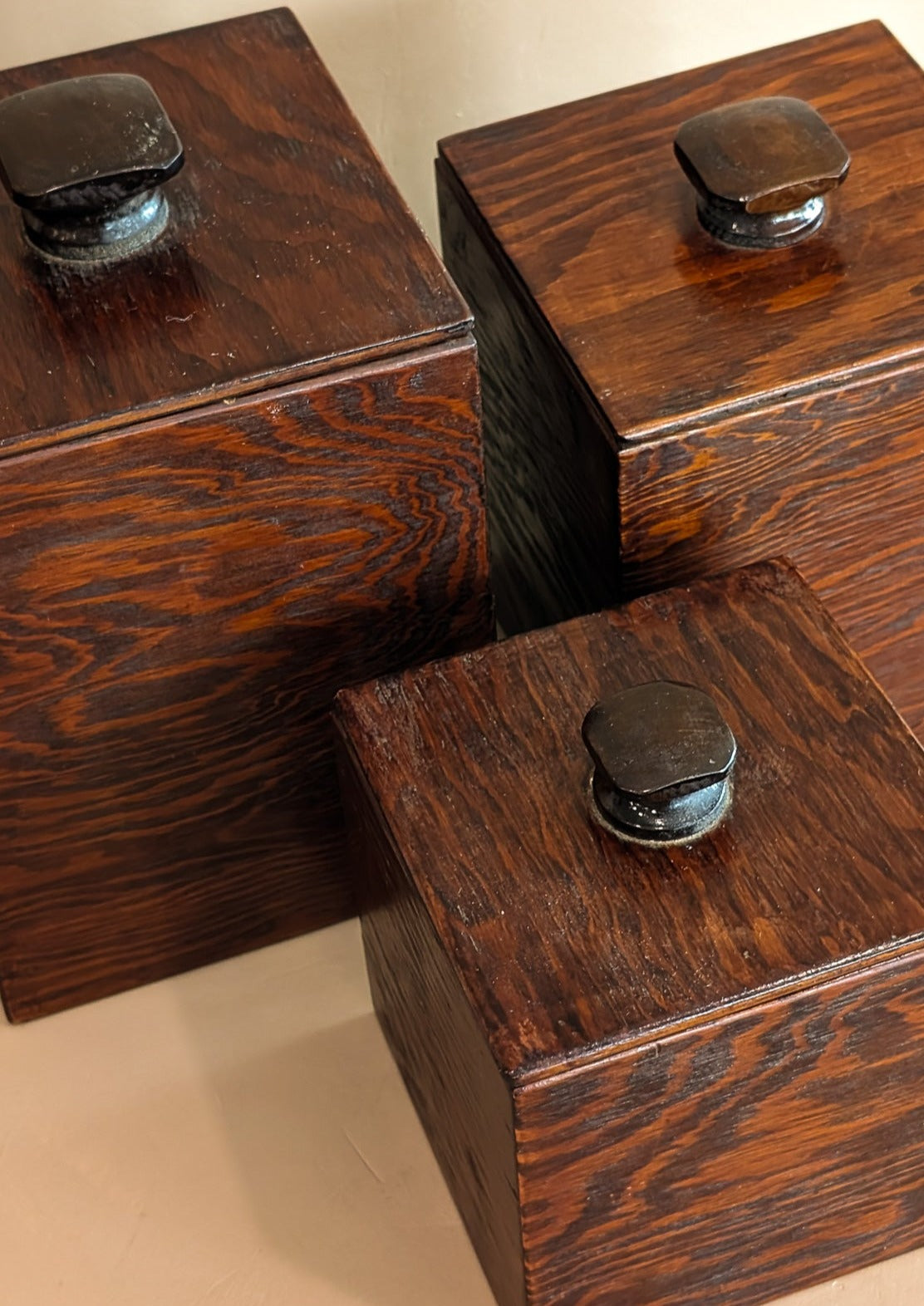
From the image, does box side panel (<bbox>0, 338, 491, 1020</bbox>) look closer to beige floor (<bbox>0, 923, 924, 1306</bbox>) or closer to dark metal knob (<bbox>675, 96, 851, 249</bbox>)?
beige floor (<bbox>0, 923, 924, 1306</bbox>)

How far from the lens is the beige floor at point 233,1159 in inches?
44.1

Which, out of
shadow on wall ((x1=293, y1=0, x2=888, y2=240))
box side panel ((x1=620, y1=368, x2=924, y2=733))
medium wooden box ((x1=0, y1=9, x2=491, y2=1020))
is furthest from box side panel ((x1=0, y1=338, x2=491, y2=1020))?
shadow on wall ((x1=293, y1=0, x2=888, y2=240))

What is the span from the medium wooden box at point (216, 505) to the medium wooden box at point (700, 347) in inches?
3.8

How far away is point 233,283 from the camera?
1024 millimetres

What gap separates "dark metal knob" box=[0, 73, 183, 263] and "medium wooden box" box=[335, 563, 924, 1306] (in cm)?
30

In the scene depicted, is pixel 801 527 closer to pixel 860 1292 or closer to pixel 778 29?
pixel 860 1292

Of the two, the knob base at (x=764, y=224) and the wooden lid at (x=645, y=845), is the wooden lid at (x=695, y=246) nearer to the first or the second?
the knob base at (x=764, y=224)

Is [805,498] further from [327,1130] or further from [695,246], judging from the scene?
[327,1130]

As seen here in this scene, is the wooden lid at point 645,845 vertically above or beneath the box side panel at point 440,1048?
above

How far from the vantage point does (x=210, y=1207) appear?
1157 mm

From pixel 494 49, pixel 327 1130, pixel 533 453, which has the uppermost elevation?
pixel 494 49

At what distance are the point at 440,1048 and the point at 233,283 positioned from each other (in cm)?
44

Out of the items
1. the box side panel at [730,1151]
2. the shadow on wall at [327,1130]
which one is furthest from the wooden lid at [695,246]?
the shadow on wall at [327,1130]

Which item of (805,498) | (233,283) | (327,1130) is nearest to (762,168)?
(805,498)
